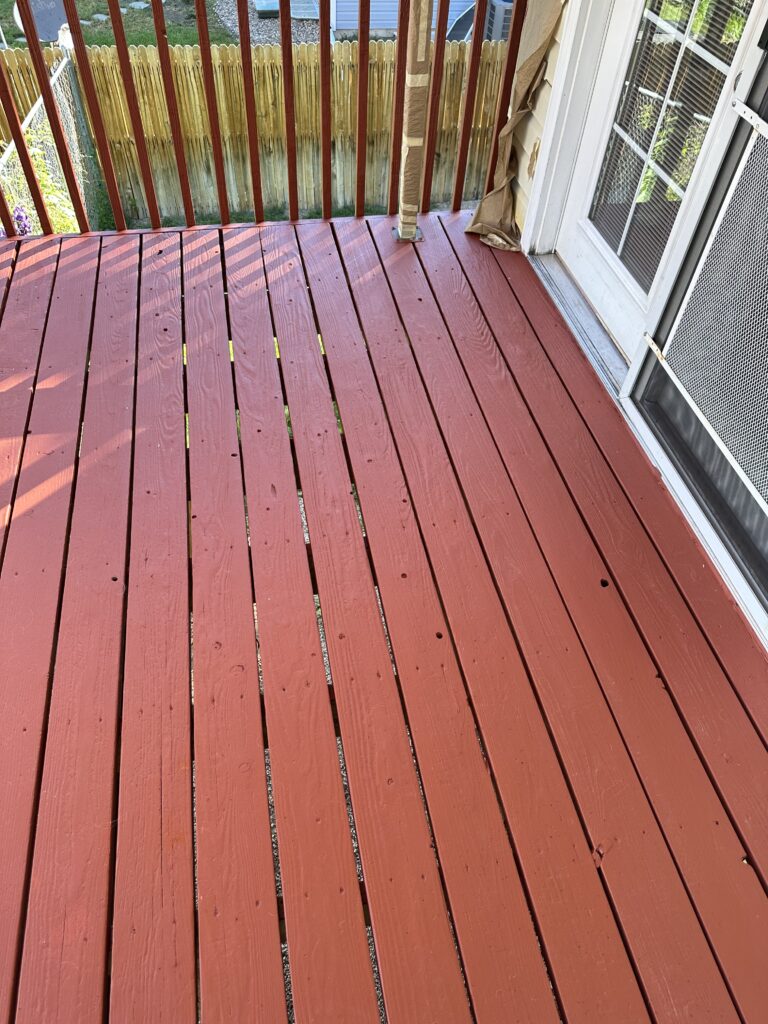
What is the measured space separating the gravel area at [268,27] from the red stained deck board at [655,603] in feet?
23.7

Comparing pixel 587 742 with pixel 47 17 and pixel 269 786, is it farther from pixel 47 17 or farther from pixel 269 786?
pixel 47 17

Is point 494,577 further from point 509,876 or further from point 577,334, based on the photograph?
point 577,334

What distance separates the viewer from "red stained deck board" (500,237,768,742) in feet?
5.41

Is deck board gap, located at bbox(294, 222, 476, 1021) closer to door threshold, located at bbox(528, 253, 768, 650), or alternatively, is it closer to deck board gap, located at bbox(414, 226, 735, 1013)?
deck board gap, located at bbox(414, 226, 735, 1013)

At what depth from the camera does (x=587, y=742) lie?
1.51 m

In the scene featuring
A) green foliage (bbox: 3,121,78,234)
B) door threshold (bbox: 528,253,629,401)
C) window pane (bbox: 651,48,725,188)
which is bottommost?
green foliage (bbox: 3,121,78,234)

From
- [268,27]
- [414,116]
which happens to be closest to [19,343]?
[414,116]

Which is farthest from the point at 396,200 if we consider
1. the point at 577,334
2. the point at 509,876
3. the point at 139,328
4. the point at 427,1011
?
the point at 427,1011

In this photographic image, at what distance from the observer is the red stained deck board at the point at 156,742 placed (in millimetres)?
1223

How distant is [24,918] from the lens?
4.15ft

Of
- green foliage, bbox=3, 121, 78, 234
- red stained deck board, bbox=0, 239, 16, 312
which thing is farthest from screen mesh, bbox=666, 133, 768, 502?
green foliage, bbox=3, 121, 78, 234

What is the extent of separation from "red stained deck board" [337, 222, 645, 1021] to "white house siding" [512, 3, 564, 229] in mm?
1027

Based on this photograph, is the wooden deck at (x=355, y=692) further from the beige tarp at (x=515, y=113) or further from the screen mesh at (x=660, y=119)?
the beige tarp at (x=515, y=113)

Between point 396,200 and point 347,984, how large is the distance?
2675 mm
